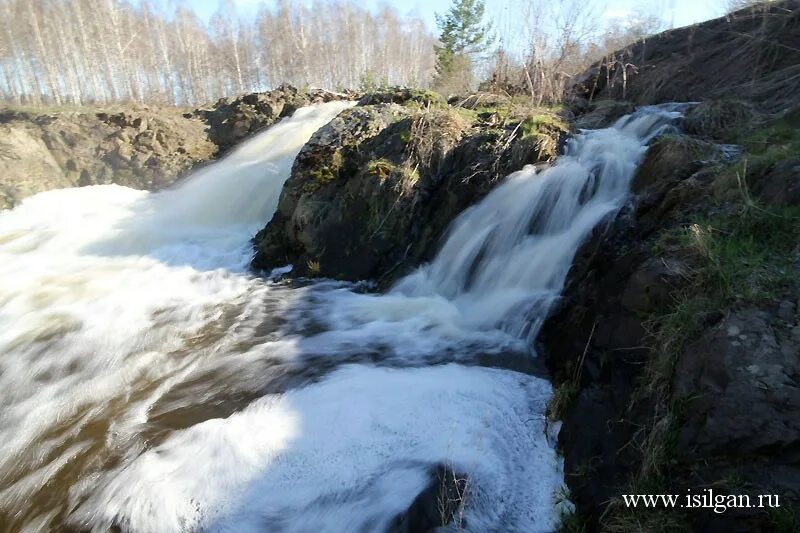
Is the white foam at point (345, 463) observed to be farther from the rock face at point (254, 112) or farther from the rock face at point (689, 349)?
the rock face at point (254, 112)

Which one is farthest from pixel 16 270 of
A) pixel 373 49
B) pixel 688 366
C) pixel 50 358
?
pixel 373 49

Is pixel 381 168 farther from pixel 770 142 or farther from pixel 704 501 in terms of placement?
pixel 704 501

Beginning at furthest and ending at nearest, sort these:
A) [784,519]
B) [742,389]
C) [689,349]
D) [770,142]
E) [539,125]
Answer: [539,125], [770,142], [689,349], [742,389], [784,519]

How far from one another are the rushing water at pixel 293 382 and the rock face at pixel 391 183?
0.43 m

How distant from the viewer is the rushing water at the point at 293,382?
3047 millimetres

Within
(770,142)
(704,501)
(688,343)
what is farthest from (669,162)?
(704,501)

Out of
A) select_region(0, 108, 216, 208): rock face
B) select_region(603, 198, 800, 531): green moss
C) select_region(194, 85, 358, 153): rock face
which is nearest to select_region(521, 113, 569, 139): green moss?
select_region(603, 198, 800, 531): green moss

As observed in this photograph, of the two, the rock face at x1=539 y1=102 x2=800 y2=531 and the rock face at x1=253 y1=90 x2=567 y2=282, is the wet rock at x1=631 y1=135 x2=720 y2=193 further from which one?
the rock face at x1=253 y1=90 x2=567 y2=282

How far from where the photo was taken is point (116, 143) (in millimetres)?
16203

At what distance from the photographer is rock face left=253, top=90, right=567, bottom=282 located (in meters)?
6.45

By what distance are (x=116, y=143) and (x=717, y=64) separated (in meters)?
17.3

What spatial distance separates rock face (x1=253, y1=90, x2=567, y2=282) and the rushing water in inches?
16.8

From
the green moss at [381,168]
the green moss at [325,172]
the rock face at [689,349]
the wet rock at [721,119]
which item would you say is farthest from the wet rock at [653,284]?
the green moss at [325,172]

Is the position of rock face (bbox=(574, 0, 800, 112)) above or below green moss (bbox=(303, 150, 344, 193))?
above
